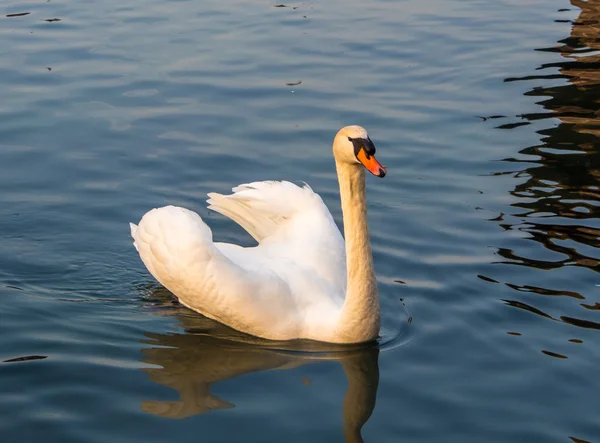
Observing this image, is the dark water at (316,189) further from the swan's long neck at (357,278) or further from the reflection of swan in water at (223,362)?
the swan's long neck at (357,278)

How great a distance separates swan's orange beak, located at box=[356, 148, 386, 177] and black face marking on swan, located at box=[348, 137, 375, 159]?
14 millimetres

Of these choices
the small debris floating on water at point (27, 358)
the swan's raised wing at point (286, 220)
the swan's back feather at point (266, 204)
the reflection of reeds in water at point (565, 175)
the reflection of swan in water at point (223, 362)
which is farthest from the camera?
the reflection of reeds in water at point (565, 175)

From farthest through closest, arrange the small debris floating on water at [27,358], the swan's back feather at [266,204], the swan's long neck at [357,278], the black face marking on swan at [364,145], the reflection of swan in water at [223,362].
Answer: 1. the swan's back feather at [266,204]
2. the swan's long neck at [357,278]
3. the small debris floating on water at [27,358]
4. the black face marking on swan at [364,145]
5. the reflection of swan in water at [223,362]

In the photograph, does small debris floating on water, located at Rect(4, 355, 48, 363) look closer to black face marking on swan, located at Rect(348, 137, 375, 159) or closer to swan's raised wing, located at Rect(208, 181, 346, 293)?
swan's raised wing, located at Rect(208, 181, 346, 293)

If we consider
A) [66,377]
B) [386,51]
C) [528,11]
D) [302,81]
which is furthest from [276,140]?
[528,11]

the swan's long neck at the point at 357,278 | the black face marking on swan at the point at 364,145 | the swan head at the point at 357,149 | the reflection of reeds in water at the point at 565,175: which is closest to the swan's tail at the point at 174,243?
the swan's long neck at the point at 357,278

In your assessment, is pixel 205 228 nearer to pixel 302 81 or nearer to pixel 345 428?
pixel 345 428

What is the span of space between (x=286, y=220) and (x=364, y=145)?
66.3 inches

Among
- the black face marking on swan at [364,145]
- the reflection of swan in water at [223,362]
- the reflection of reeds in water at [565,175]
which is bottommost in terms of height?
the reflection of swan in water at [223,362]

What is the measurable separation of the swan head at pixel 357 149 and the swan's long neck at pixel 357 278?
0.74 feet

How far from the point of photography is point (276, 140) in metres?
11.2

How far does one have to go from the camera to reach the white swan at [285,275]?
709 cm

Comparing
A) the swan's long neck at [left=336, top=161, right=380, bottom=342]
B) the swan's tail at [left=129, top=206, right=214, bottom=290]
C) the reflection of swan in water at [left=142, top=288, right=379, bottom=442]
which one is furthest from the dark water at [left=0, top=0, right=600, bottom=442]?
the swan's tail at [left=129, top=206, right=214, bottom=290]

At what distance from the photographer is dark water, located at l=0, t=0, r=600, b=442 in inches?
249
